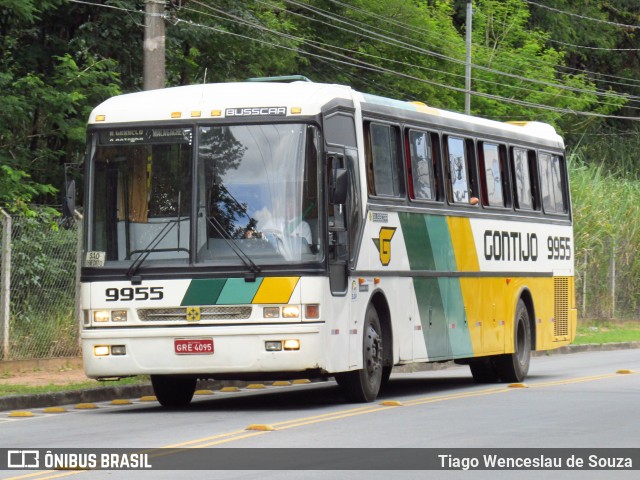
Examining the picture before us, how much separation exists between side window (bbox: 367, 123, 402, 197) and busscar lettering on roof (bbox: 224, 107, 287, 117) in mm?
1684

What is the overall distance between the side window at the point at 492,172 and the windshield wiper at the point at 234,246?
5994mm

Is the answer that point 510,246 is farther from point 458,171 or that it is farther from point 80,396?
point 80,396

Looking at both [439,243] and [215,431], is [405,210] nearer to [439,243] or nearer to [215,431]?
[439,243]

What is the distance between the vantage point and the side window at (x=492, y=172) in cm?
2108

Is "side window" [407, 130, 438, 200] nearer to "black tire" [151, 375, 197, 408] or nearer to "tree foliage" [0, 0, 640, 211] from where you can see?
"tree foliage" [0, 0, 640, 211]

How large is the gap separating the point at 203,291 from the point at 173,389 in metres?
2.03

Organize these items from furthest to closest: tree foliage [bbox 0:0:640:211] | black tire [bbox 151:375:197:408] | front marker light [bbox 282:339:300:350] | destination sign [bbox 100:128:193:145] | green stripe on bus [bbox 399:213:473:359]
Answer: tree foliage [bbox 0:0:640:211], green stripe on bus [bbox 399:213:473:359], black tire [bbox 151:375:197:408], destination sign [bbox 100:128:193:145], front marker light [bbox 282:339:300:350]

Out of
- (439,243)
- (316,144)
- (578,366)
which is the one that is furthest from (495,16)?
(316,144)

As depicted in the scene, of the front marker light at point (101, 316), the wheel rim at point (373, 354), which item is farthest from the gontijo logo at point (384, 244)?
the front marker light at point (101, 316)

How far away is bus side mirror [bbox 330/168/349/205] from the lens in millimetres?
15656

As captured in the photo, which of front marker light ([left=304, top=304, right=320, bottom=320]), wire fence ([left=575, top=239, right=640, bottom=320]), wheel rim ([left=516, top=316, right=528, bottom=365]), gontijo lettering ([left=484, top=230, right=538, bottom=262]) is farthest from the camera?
wire fence ([left=575, top=239, right=640, bottom=320])

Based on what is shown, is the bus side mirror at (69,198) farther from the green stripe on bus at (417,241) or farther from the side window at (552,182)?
the side window at (552,182)

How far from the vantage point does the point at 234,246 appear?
1584 centimetres

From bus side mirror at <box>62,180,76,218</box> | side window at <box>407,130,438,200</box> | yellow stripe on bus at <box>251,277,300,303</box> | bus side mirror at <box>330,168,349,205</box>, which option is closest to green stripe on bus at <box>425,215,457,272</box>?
side window at <box>407,130,438,200</box>
